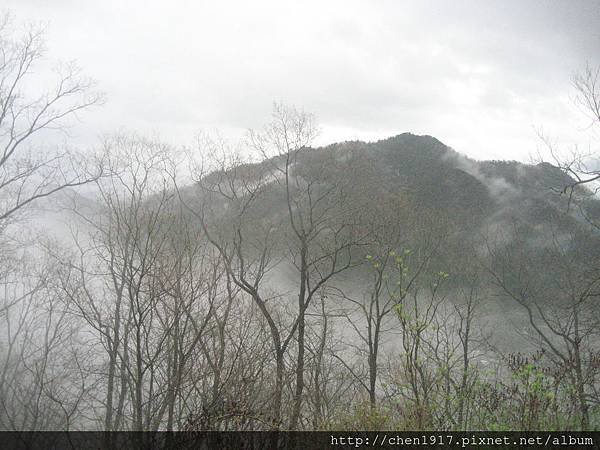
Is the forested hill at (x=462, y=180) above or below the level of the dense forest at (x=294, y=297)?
above

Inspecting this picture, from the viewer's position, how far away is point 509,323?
18.5m

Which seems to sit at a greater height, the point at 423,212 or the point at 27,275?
the point at 423,212

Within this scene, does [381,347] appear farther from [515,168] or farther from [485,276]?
[515,168]

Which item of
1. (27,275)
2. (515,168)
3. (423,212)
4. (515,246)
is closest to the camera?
(27,275)

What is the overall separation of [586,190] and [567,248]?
762 cm

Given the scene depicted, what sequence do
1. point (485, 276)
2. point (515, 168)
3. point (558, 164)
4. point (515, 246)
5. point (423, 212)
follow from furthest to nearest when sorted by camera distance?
point (515, 168)
point (515, 246)
point (485, 276)
point (423, 212)
point (558, 164)

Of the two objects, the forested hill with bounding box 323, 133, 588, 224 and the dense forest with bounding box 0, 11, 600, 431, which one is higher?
the forested hill with bounding box 323, 133, 588, 224

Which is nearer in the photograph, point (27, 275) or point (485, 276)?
point (27, 275)

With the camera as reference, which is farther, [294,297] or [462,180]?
[462,180]

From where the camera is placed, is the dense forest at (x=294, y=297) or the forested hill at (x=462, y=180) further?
the forested hill at (x=462, y=180)

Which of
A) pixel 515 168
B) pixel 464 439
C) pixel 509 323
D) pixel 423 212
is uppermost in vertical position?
pixel 515 168

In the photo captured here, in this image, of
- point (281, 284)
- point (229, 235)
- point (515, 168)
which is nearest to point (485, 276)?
point (281, 284)

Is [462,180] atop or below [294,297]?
atop

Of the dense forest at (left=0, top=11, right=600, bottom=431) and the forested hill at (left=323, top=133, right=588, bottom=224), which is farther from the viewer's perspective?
the forested hill at (left=323, top=133, right=588, bottom=224)
